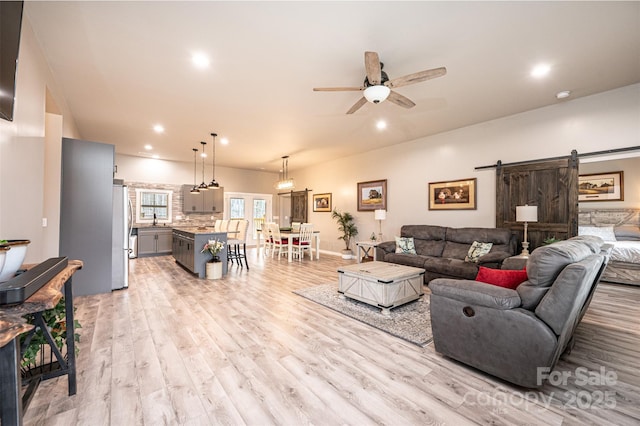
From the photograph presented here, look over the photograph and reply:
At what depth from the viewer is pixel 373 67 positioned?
100 inches

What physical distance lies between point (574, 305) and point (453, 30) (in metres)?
2.53

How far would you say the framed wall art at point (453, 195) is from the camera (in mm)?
5277

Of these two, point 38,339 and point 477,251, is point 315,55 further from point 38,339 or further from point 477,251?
point 477,251

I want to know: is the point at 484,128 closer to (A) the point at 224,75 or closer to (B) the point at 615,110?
(B) the point at 615,110

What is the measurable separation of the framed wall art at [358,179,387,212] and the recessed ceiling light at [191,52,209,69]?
15.9 feet

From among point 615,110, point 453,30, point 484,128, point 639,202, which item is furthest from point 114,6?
point 639,202

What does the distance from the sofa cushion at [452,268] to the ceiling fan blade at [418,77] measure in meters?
2.89

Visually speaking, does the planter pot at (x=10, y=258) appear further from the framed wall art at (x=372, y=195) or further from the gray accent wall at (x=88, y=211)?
the framed wall art at (x=372, y=195)

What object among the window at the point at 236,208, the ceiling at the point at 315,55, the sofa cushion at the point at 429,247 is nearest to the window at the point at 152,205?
the window at the point at 236,208

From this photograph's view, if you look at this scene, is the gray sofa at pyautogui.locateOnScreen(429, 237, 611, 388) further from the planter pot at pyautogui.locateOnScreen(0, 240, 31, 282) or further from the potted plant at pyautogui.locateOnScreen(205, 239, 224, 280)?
the potted plant at pyautogui.locateOnScreen(205, 239, 224, 280)

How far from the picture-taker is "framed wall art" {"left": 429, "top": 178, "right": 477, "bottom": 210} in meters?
5.28

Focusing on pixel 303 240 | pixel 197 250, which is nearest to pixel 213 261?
pixel 197 250

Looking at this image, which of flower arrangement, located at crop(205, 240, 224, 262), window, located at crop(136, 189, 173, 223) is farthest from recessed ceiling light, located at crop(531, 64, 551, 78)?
window, located at crop(136, 189, 173, 223)

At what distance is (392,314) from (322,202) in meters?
5.77
